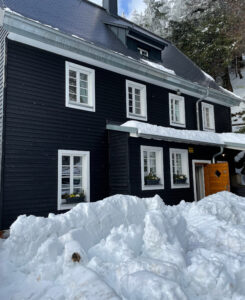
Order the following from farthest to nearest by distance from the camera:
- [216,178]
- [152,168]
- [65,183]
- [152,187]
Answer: [216,178], [152,168], [152,187], [65,183]

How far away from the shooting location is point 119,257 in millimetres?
3812

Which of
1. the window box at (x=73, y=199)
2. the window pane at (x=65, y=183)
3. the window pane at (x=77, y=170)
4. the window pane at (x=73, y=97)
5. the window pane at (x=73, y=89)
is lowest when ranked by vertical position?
the window box at (x=73, y=199)

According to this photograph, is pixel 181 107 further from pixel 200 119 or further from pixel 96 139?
pixel 96 139

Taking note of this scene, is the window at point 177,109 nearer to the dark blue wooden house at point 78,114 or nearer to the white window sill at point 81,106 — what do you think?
the dark blue wooden house at point 78,114

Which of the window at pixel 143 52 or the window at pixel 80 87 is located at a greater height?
the window at pixel 143 52

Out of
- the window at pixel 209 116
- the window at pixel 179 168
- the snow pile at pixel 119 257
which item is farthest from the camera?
the window at pixel 209 116

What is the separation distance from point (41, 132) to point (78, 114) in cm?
139

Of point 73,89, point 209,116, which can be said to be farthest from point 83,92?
point 209,116

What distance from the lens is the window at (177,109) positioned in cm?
1138

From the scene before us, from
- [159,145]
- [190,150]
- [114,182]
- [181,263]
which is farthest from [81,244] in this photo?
[190,150]

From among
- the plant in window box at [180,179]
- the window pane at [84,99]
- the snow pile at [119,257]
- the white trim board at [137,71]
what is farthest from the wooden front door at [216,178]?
the window pane at [84,99]

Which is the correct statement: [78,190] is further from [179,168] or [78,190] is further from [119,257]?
[179,168]

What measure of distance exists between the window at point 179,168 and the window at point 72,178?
135 inches

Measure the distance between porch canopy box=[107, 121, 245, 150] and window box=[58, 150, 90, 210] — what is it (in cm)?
155
